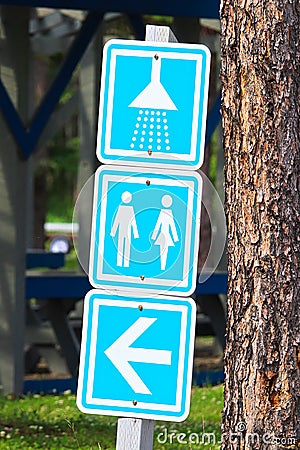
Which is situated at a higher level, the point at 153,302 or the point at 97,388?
the point at 153,302

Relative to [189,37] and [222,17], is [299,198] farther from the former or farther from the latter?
[189,37]

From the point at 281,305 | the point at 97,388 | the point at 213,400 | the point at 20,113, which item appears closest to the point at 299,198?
the point at 281,305

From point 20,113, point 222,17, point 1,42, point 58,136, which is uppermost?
point 222,17

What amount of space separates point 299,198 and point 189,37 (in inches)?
300

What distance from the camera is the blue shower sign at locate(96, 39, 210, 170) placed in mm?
3684

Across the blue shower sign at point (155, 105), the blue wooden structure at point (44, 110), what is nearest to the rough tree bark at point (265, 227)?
the blue shower sign at point (155, 105)

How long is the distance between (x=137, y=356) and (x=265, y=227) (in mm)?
702

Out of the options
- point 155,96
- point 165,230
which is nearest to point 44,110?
point 155,96

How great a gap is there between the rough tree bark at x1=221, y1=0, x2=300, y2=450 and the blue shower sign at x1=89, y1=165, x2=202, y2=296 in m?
0.42

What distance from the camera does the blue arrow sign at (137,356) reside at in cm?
361

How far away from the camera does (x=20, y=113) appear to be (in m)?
10.0

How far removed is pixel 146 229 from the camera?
367cm

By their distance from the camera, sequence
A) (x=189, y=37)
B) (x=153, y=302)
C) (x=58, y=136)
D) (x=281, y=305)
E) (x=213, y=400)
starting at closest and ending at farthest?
(x=153, y=302)
(x=281, y=305)
(x=213, y=400)
(x=189, y=37)
(x=58, y=136)

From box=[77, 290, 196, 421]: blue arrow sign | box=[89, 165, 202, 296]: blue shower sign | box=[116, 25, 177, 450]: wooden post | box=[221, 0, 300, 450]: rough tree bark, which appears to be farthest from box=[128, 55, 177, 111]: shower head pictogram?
box=[116, 25, 177, 450]: wooden post
